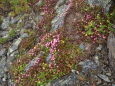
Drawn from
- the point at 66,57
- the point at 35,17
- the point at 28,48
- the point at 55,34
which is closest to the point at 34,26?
the point at 35,17

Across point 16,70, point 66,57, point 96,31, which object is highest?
point 96,31

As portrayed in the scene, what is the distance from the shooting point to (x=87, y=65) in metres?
12.0

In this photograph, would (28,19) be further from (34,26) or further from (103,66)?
(103,66)

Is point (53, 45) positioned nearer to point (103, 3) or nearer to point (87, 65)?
point (87, 65)

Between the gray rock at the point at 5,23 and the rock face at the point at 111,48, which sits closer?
the rock face at the point at 111,48

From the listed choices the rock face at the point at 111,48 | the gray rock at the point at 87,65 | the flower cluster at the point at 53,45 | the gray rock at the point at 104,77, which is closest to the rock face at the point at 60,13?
the flower cluster at the point at 53,45

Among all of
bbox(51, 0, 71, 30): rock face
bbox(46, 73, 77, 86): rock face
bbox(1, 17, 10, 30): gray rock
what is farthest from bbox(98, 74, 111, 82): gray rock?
bbox(1, 17, 10, 30): gray rock

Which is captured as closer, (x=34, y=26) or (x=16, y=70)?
(x=16, y=70)

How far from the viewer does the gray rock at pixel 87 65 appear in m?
11.9

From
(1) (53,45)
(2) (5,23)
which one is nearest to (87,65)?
(1) (53,45)

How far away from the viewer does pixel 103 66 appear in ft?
39.1

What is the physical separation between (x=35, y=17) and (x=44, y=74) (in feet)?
22.9

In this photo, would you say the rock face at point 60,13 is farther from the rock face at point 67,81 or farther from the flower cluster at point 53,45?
the rock face at point 67,81

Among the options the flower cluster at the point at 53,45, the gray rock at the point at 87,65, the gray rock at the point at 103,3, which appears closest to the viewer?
the gray rock at the point at 87,65
